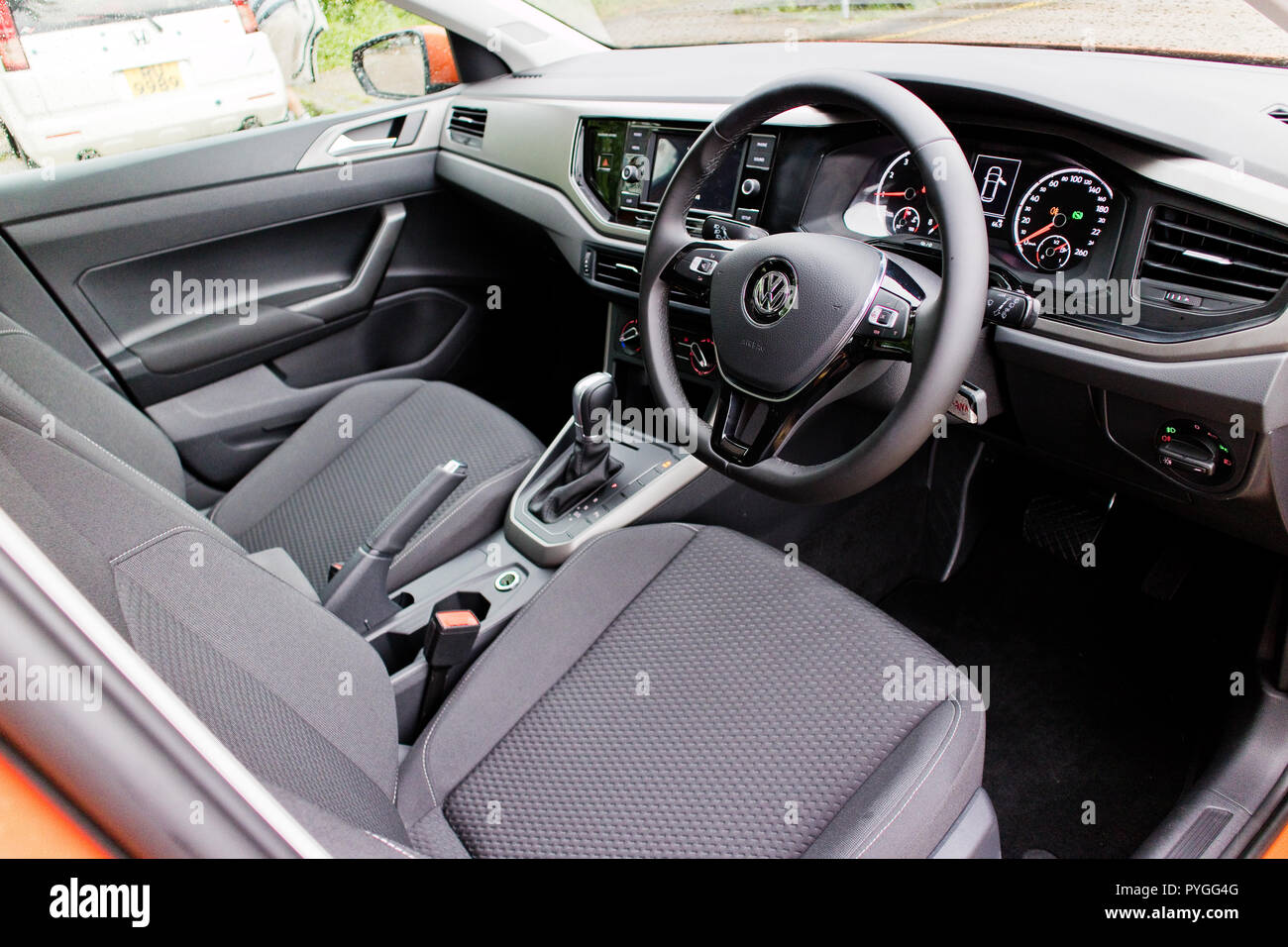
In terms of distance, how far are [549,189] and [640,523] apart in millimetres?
801

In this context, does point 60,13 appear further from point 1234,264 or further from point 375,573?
point 1234,264

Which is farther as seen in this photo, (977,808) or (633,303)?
(633,303)

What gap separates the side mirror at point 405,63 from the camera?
2.17 meters

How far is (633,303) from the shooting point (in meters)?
1.85

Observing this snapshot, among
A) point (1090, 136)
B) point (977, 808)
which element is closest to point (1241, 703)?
point (977, 808)

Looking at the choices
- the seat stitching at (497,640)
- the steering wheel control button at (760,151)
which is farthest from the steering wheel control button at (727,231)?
the seat stitching at (497,640)

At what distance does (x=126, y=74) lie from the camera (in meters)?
1.77

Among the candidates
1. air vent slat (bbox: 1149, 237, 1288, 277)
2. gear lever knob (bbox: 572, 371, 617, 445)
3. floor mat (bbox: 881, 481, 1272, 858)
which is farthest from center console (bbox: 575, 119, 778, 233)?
floor mat (bbox: 881, 481, 1272, 858)

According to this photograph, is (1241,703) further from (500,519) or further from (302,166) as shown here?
(302,166)

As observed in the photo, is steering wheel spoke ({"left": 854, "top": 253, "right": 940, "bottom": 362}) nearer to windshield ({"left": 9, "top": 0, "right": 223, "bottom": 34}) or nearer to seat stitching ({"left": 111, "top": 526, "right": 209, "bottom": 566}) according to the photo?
seat stitching ({"left": 111, "top": 526, "right": 209, "bottom": 566})

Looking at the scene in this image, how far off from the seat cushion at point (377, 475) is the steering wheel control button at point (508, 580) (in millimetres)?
124

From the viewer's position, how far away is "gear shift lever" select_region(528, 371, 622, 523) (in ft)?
5.01

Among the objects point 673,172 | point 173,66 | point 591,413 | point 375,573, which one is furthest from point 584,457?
point 173,66

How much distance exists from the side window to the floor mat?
5.51 feet
